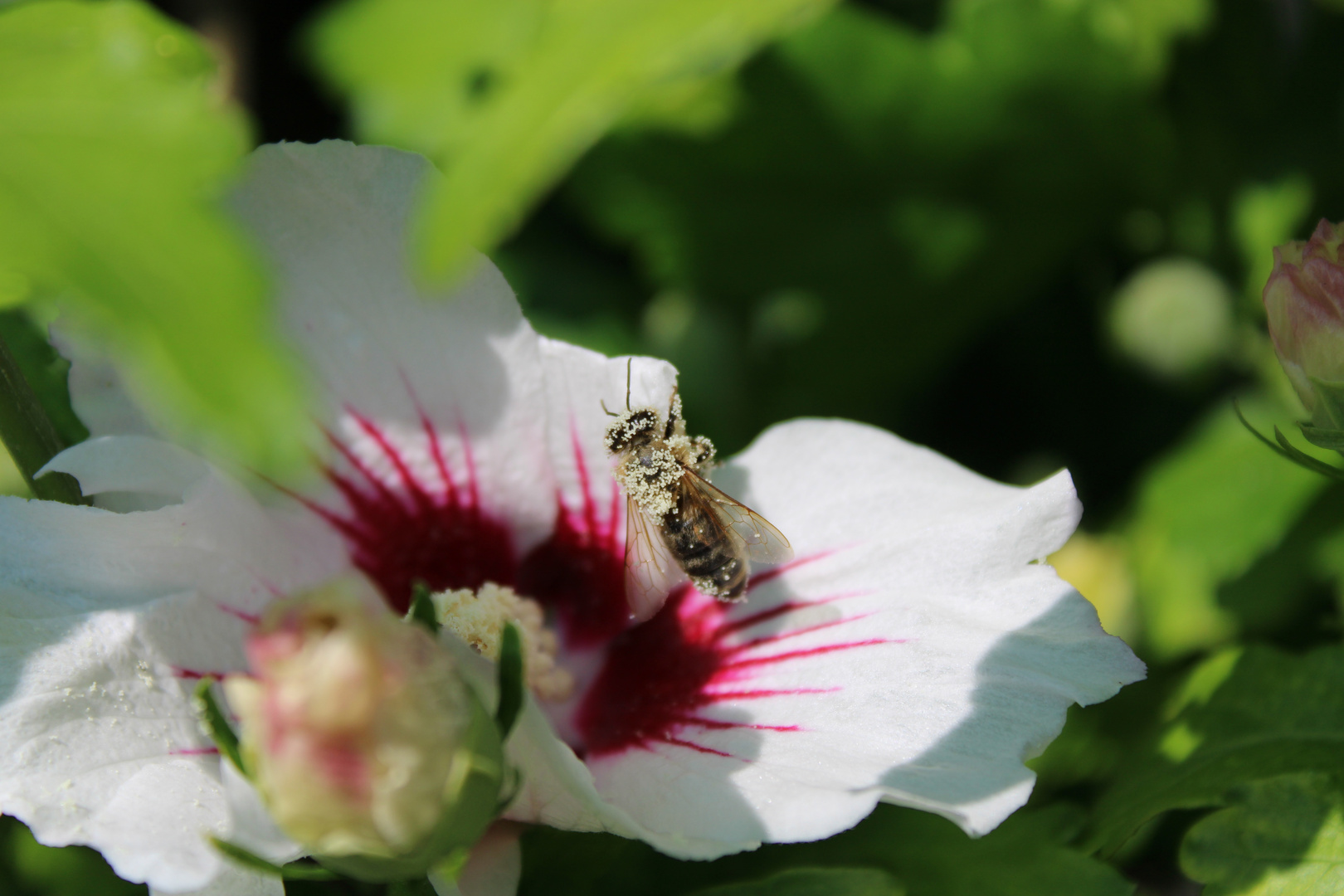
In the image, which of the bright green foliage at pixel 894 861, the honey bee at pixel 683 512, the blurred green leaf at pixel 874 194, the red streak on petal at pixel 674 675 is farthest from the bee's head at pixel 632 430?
the blurred green leaf at pixel 874 194

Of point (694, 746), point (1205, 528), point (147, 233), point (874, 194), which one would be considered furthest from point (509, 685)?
point (874, 194)

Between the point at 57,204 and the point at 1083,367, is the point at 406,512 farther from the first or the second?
the point at 1083,367

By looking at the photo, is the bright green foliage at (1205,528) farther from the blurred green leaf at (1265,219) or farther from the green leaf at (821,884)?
the green leaf at (821,884)

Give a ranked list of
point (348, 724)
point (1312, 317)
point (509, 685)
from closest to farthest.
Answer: point (348, 724), point (509, 685), point (1312, 317)

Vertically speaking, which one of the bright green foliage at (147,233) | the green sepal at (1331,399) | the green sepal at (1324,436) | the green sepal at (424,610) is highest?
the bright green foliage at (147,233)

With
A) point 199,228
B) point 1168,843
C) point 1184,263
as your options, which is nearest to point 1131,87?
point 1184,263

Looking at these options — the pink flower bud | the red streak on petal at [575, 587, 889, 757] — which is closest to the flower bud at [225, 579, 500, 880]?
the pink flower bud

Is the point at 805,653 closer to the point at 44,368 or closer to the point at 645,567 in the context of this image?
the point at 645,567

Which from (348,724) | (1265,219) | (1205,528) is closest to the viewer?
(348,724)
